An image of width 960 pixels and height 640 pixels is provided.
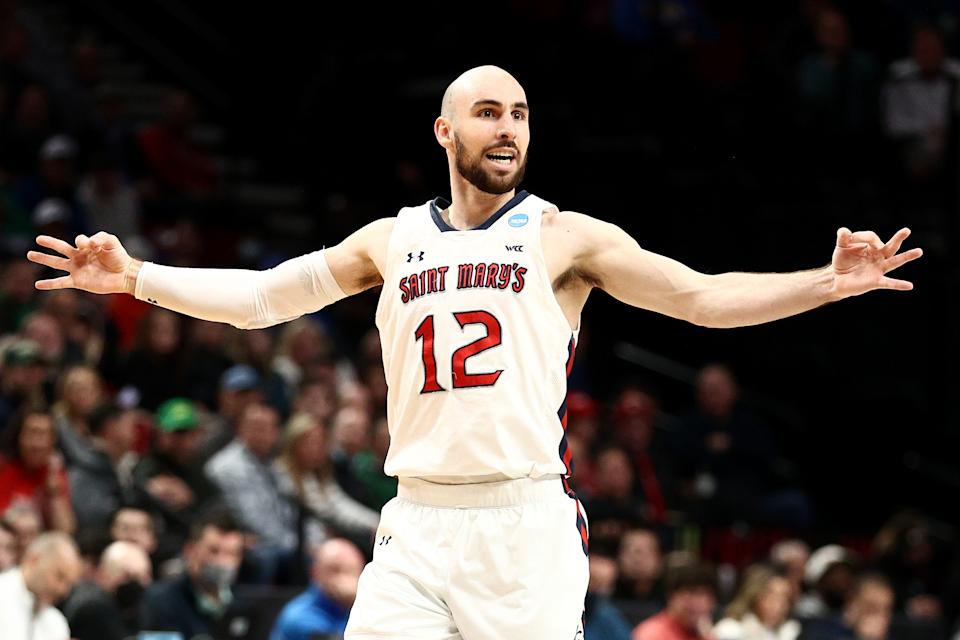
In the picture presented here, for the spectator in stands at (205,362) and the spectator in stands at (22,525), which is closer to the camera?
the spectator in stands at (22,525)

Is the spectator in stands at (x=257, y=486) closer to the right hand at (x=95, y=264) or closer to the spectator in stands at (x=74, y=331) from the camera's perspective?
the spectator in stands at (x=74, y=331)

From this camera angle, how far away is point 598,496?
1272 centimetres

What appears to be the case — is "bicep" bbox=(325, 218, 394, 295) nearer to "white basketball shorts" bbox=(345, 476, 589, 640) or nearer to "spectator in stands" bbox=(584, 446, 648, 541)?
"white basketball shorts" bbox=(345, 476, 589, 640)

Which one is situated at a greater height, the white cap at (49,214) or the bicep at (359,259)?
the white cap at (49,214)

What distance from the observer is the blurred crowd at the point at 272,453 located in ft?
31.4

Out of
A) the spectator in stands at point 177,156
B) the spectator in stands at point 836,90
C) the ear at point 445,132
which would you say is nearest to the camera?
the ear at point 445,132

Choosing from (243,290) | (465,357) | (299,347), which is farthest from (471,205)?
(299,347)

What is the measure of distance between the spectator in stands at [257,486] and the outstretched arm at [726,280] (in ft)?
18.3

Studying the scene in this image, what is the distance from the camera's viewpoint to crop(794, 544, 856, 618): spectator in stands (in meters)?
12.1

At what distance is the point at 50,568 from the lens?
28.7 feet

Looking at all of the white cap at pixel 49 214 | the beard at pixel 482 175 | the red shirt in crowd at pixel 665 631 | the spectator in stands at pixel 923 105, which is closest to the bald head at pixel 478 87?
the beard at pixel 482 175

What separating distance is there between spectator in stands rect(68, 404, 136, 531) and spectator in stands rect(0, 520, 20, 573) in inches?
32.2

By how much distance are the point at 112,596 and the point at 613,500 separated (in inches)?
182

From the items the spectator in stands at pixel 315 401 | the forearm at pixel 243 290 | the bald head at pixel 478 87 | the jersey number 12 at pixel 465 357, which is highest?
the bald head at pixel 478 87
